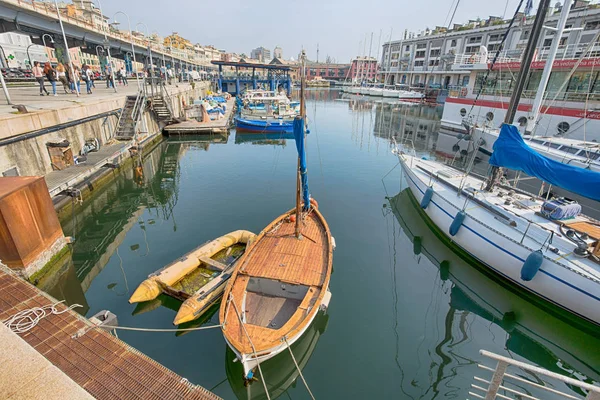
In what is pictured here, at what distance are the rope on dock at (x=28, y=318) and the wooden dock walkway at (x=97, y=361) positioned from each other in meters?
0.10

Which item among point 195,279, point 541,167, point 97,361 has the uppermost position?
point 541,167

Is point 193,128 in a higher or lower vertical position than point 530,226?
lower

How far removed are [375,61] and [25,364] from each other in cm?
14939

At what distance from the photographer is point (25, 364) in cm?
449

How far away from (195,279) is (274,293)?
3.76m

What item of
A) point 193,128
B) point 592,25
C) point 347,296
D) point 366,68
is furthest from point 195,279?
point 366,68

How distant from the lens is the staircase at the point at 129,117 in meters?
24.8

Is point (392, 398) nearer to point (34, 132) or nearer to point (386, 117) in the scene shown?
point (34, 132)

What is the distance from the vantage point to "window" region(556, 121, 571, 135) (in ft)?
91.9

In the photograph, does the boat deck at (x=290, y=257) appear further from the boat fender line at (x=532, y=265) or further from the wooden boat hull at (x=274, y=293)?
the boat fender line at (x=532, y=265)

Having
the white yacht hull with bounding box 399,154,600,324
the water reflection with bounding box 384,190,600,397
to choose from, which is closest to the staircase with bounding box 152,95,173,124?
the white yacht hull with bounding box 399,154,600,324

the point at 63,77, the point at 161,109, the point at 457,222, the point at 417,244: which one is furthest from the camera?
the point at 161,109

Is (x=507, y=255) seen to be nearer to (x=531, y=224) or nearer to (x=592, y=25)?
(x=531, y=224)

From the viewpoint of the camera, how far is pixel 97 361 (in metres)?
5.87
